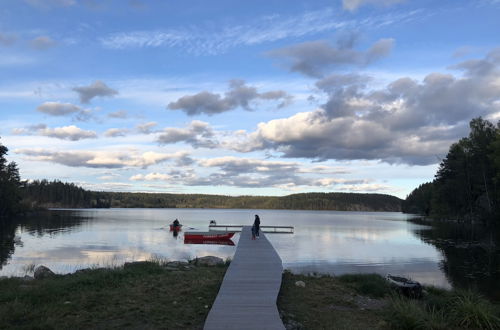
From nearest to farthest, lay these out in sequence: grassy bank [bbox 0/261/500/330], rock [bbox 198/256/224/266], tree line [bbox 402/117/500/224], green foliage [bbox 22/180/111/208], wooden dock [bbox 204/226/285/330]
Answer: wooden dock [bbox 204/226/285/330] < grassy bank [bbox 0/261/500/330] < rock [bbox 198/256/224/266] < tree line [bbox 402/117/500/224] < green foliage [bbox 22/180/111/208]

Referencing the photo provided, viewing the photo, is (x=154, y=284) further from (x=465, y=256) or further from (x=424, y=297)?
(x=465, y=256)

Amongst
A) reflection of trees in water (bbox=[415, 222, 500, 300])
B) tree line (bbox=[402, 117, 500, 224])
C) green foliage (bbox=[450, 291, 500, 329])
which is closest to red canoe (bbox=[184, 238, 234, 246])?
reflection of trees in water (bbox=[415, 222, 500, 300])

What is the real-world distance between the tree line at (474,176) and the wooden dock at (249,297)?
163ft

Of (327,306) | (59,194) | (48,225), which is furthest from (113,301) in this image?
(59,194)

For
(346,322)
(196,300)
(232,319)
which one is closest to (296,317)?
(346,322)

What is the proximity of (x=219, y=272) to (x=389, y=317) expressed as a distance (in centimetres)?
786

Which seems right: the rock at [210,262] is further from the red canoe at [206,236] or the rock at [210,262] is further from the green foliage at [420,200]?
the green foliage at [420,200]

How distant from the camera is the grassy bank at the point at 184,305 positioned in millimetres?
8961

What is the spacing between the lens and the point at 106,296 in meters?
11.1

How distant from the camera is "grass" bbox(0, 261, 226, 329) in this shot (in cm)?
886

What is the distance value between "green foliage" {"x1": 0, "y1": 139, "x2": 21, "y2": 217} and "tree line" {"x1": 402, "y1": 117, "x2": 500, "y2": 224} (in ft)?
264

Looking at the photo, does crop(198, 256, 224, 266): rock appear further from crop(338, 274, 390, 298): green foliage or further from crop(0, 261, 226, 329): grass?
crop(338, 274, 390, 298): green foliage

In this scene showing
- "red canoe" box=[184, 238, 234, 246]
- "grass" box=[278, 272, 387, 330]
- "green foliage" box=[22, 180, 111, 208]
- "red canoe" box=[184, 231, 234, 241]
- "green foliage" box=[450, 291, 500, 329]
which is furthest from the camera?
"green foliage" box=[22, 180, 111, 208]

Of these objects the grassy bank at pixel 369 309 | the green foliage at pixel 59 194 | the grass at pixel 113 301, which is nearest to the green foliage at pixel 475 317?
the grassy bank at pixel 369 309
